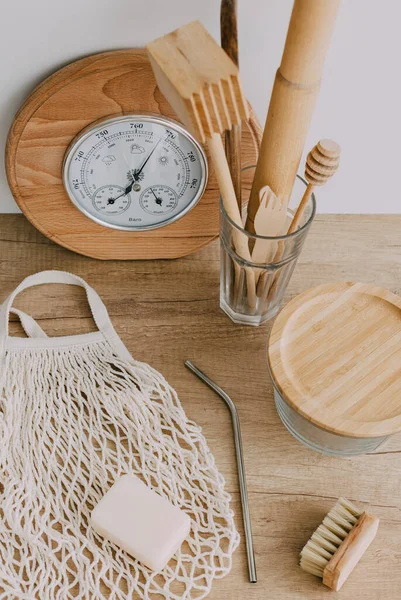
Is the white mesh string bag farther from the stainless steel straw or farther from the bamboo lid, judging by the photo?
the bamboo lid

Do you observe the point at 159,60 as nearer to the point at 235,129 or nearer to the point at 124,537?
the point at 235,129

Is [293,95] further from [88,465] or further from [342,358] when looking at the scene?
[88,465]

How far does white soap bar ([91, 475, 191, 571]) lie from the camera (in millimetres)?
698

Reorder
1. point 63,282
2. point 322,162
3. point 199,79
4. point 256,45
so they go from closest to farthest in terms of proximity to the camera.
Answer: point 199,79 → point 322,162 → point 256,45 → point 63,282

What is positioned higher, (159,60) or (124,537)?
(159,60)

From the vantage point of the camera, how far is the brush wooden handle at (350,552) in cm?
69

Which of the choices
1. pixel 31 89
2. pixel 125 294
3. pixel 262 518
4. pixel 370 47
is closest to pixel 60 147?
pixel 31 89

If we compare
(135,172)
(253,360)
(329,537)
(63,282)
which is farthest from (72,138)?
(329,537)

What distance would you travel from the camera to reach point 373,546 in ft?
2.45

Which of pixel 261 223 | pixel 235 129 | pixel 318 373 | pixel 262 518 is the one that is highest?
pixel 235 129

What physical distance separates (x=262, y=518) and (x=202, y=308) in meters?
0.29

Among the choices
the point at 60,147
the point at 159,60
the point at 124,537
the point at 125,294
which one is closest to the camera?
the point at 159,60

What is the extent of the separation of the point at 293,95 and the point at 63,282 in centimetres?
41

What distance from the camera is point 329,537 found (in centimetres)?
73
